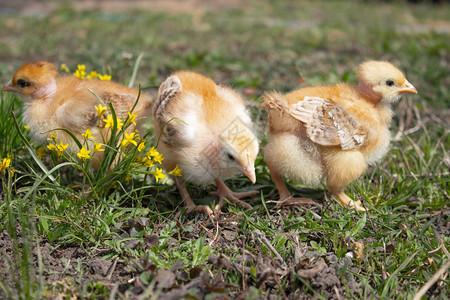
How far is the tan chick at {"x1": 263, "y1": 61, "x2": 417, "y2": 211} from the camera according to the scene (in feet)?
10.0

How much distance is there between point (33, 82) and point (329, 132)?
2.29 m

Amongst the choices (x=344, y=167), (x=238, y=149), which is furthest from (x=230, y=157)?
(x=344, y=167)

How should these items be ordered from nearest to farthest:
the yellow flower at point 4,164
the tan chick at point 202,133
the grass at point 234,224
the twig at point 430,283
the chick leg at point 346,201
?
the twig at point 430,283, the grass at point 234,224, the tan chick at point 202,133, the yellow flower at point 4,164, the chick leg at point 346,201

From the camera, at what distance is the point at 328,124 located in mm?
3039

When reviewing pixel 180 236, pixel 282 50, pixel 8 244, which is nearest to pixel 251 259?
pixel 180 236

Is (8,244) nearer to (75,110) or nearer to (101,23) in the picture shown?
(75,110)

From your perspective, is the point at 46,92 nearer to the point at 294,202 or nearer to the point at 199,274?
the point at 199,274

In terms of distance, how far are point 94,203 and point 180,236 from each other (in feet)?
2.14

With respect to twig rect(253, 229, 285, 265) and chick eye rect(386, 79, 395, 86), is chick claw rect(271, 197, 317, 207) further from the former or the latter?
chick eye rect(386, 79, 395, 86)

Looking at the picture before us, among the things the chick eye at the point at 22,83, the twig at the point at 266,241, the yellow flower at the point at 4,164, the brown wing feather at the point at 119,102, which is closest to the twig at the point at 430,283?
the twig at the point at 266,241

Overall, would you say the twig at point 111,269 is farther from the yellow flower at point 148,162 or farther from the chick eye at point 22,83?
the chick eye at point 22,83

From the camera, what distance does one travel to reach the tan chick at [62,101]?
3.19 meters

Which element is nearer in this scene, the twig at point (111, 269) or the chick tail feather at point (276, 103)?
the twig at point (111, 269)

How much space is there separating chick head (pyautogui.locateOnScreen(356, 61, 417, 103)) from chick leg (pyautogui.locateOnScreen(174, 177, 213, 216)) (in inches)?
61.9
